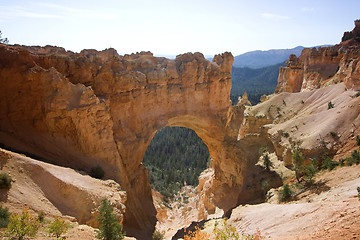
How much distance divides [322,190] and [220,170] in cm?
1552

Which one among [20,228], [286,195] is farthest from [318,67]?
[20,228]

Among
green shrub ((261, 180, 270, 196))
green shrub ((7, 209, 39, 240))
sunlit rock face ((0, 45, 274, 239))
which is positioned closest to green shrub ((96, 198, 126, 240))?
green shrub ((7, 209, 39, 240))

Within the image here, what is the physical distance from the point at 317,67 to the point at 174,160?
35983mm

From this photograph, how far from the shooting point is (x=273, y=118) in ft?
121

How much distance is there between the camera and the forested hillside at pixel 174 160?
Answer: 43400 millimetres

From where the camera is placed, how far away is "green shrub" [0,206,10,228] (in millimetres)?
8211

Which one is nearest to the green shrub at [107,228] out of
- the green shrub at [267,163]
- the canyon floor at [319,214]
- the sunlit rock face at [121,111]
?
the canyon floor at [319,214]

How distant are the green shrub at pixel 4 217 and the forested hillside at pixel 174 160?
1250 inches

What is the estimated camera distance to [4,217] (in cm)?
856

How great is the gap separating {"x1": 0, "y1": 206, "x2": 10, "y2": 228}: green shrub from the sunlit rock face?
20.8ft

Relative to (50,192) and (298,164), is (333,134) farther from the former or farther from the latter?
(50,192)

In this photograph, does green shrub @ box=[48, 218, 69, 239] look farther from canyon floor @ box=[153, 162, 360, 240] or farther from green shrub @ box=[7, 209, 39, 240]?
canyon floor @ box=[153, 162, 360, 240]

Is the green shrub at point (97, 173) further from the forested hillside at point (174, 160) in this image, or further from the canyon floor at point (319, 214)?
the forested hillside at point (174, 160)

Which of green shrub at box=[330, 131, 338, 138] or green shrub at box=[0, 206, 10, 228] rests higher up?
green shrub at box=[0, 206, 10, 228]
